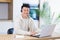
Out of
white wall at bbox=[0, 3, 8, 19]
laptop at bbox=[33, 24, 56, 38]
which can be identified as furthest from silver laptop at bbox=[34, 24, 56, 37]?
white wall at bbox=[0, 3, 8, 19]

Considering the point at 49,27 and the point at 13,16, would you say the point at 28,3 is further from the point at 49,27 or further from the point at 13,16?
the point at 49,27

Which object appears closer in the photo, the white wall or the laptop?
the laptop

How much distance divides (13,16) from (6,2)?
0.53 m

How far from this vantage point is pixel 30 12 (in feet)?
10.5

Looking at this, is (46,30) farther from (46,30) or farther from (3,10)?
(3,10)

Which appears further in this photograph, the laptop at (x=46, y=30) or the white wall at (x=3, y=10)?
the white wall at (x=3, y=10)

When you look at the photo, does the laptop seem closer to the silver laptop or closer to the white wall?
the silver laptop

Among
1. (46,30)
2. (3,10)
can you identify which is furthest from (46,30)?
(3,10)

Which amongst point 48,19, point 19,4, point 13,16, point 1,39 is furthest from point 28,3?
point 1,39

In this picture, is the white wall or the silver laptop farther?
the white wall

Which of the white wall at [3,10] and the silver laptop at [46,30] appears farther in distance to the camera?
the white wall at [3,10]

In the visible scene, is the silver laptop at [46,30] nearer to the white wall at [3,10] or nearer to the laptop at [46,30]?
the laptop at [46,30]

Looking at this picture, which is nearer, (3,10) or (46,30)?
(46,30)

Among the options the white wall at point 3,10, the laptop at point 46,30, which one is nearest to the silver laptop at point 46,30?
the laptop at point 46,30
